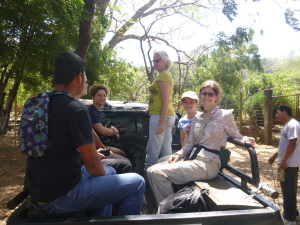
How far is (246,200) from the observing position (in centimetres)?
195

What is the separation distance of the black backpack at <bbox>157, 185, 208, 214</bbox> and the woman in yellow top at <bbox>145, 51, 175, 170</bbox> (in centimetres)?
127

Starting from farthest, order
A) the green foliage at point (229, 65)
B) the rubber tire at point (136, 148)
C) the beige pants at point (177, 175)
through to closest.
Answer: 1. the green foliage at point (229, 65)
2. the rubber tire at point (136, 148)
3. the beige pants at point (177, 175)

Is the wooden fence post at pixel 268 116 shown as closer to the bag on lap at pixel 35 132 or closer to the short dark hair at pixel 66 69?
the short dark hair at pixel 66 69

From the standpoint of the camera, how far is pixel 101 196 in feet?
5.82

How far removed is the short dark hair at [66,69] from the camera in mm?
1800

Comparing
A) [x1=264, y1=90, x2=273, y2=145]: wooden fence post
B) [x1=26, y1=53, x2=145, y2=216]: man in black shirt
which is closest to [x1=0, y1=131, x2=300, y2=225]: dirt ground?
[x1=264, y1=90, x2=273, y2=145]: wooden fence post

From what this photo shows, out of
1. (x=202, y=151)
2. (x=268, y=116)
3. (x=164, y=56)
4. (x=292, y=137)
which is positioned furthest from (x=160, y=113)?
(x=268, y=116)

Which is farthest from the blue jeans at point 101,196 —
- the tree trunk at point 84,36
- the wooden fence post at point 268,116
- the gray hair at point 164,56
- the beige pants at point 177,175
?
the wooden fence post at point 268,116

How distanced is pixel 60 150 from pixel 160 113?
1912 mm

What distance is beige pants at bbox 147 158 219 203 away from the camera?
2.52 metres

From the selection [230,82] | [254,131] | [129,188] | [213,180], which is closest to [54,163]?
[129,188]

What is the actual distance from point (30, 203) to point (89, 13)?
5113 millimetres

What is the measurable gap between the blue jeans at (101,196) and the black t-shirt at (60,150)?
6 cm

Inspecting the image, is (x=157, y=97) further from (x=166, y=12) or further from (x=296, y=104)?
(x=166, y=12)
